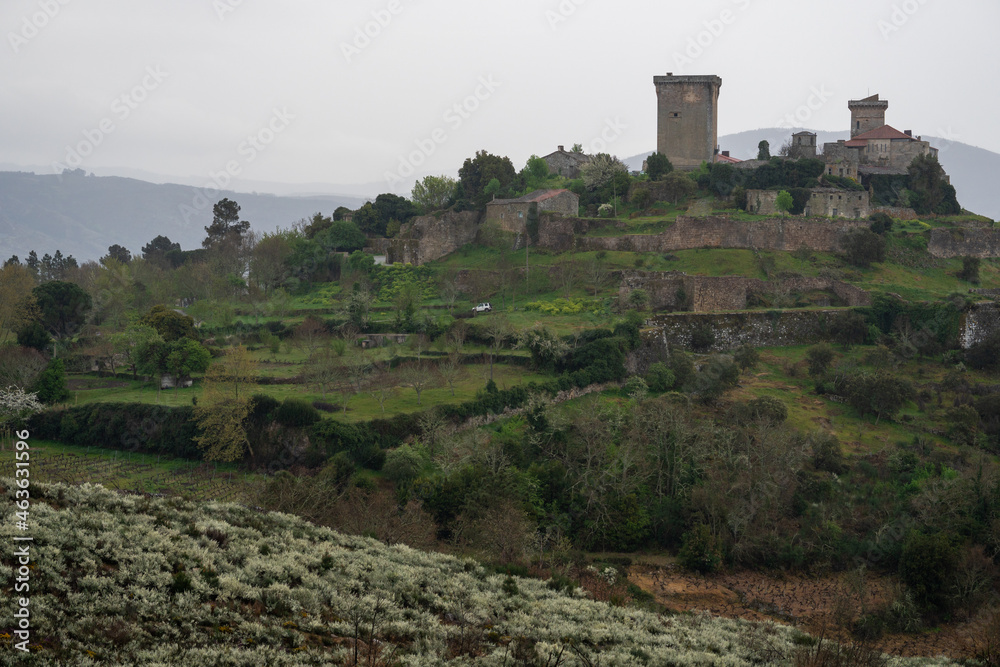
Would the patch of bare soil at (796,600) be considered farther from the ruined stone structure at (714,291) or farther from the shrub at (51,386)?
the shrub at (51,386)

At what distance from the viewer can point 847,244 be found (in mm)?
41469

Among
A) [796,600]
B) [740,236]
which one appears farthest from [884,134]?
[796,600]

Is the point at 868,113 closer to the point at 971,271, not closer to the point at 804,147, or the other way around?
the point at 804,147

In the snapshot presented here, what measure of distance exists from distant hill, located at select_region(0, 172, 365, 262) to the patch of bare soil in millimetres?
125047

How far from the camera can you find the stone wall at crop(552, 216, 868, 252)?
138 ft

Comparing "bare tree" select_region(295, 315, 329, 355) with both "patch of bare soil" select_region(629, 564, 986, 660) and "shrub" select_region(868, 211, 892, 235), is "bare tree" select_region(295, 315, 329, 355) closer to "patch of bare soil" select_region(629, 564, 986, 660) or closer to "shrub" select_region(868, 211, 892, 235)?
"patch of bare soil" select_region(629, 564, 986, 660)

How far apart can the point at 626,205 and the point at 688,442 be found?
2413 cm

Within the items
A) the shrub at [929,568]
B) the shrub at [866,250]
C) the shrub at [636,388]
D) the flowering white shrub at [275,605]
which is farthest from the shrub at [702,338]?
the flowering white shrub at [275,605]

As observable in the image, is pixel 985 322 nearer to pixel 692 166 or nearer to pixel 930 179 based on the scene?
pixel 930 179

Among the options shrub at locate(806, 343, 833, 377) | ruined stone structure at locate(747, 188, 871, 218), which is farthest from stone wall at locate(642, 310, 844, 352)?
ruined stone structure at locate(747, 188, 871, 218)

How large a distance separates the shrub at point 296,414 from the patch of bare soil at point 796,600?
11911mm

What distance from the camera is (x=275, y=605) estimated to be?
10727 mm

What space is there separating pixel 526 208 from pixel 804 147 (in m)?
17.6

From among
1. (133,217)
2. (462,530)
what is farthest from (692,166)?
(133,217)
